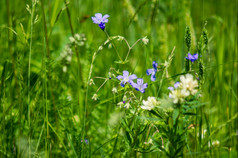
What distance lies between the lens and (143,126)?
1.30 meters

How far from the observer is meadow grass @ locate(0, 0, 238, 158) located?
1.31 metres

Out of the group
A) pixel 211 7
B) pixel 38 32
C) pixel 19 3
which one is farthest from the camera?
pixel 211 7

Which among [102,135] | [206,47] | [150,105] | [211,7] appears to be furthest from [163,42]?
[211,7]

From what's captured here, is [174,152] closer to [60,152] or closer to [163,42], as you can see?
[60,152]

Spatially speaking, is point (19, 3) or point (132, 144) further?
point (19, 3)

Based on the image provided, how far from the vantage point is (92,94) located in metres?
1.75

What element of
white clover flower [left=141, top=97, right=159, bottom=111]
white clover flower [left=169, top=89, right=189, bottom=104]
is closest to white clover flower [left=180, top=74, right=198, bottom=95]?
white clover flower [left=169, top=89, right=189, bottom=104]

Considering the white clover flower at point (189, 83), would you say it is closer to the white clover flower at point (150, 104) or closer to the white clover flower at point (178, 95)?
the white clover flower at point (178, 95)

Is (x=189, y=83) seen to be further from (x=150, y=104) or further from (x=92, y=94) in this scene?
(x=92, y=94)

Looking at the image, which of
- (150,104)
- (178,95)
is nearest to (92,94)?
(150,104)

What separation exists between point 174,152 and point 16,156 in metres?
0.78

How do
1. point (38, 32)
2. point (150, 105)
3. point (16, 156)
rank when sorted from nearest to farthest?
point (150, 105) → point (16, 156) → point (38, 32)

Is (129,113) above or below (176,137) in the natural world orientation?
above

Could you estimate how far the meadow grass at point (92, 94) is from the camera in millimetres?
1307
